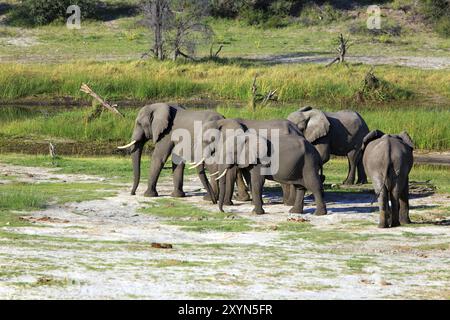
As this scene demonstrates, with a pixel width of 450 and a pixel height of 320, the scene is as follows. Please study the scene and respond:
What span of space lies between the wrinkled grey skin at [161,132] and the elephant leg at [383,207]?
150 inches

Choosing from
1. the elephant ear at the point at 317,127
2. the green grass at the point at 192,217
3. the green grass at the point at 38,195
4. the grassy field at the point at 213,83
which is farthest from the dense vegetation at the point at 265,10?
the green grass at the point at 192,217

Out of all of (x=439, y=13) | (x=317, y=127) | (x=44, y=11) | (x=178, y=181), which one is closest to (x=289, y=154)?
(x=178, y=181)

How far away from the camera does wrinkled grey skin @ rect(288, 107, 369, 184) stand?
67.9 ft

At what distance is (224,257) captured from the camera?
13.2 m

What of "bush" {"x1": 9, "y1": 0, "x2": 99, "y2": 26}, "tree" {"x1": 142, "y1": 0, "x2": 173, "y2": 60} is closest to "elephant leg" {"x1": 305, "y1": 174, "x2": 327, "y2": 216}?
"tree" {"x1": 142, "y1": 0, "x2": 173, "y2": 60}

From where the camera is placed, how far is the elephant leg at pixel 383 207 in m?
15.8

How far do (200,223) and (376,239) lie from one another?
2.45m

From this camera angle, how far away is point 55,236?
47.6 ft

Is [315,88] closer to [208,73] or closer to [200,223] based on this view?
[208,73]

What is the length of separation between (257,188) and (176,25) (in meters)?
27.1

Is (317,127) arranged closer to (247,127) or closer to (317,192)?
(247,127)
